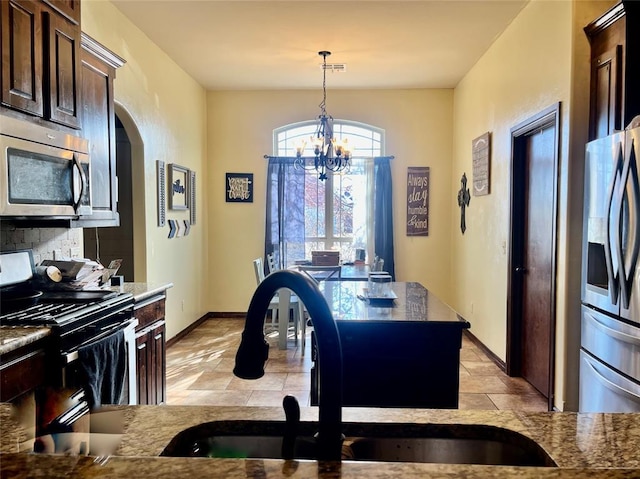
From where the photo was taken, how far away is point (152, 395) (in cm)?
287

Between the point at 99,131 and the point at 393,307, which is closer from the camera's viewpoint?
the point at 393,307

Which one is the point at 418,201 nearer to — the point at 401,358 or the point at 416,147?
the point at 416,147

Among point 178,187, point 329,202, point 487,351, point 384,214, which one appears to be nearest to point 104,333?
point 178,187

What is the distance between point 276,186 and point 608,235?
437cm

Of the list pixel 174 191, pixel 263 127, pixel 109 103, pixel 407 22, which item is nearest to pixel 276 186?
pixel 263 127

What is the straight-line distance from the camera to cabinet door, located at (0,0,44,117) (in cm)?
199

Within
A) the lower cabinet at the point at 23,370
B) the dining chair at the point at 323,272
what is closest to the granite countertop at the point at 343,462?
the lower cabinet at the point at 23,370

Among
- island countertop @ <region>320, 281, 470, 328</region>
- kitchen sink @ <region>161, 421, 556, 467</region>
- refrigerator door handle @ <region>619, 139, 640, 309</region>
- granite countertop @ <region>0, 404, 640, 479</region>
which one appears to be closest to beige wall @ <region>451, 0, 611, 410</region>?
refrigerator door handle @ <region>619, 139, 640, 309</region>

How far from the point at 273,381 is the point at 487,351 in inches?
87.1

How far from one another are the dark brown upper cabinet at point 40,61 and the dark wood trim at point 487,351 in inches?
153

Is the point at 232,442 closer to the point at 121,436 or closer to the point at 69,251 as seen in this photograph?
the point at 121,436

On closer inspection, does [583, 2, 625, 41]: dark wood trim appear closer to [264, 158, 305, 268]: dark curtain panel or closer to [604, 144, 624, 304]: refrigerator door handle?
[604, 144, 624, 304]: refrigerator door handle

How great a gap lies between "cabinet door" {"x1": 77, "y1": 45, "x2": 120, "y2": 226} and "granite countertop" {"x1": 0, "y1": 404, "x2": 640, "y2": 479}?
205cm

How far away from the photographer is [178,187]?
5027mm
